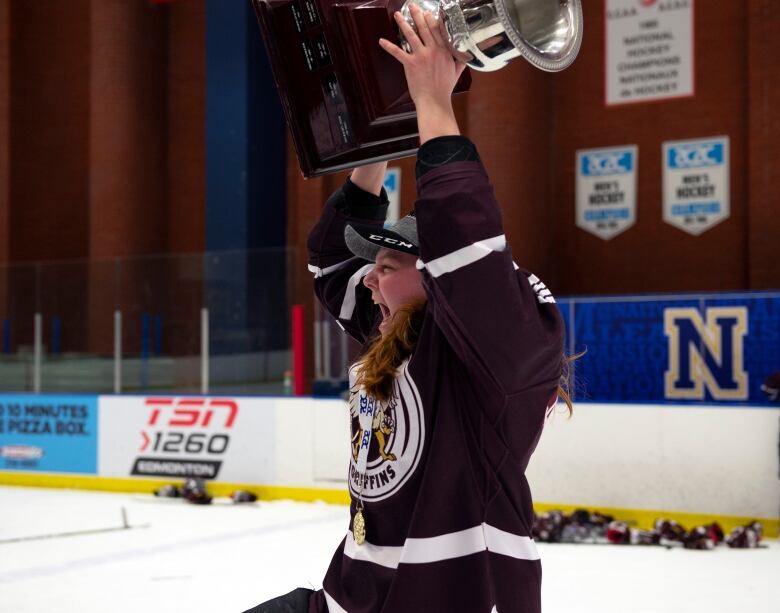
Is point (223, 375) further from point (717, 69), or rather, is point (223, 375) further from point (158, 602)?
point (717, 69)

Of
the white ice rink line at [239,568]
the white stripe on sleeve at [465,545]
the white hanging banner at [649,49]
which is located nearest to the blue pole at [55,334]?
the white ice rink line at [239,568]

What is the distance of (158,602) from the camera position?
4.38 m

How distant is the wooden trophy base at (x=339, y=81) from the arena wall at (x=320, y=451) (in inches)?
154

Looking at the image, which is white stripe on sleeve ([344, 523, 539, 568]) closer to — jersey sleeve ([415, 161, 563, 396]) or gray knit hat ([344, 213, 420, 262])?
jersey sleeve ([415, 161, 563, 396])

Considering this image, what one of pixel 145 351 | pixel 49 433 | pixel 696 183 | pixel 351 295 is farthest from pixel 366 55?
pixel 696 183

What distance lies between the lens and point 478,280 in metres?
1.28

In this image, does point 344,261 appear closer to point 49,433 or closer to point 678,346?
point 678,346

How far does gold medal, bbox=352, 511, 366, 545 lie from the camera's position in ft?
5.18

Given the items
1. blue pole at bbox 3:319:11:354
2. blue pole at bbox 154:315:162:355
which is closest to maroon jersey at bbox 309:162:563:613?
blue pole at bbox 154:315:162:355

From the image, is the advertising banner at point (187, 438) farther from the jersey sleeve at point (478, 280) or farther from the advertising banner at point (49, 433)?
the jersey sleeve at point (478, 280)

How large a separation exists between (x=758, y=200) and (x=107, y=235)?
9086mm

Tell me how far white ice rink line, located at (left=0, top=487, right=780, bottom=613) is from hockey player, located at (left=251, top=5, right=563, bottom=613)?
7.52ft

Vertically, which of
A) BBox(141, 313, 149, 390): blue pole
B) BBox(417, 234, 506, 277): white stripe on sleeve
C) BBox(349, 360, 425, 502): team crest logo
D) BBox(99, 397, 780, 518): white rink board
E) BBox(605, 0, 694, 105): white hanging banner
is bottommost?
BBox(99, 397, 780, 518): white rink board

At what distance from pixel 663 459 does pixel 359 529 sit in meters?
5.21
